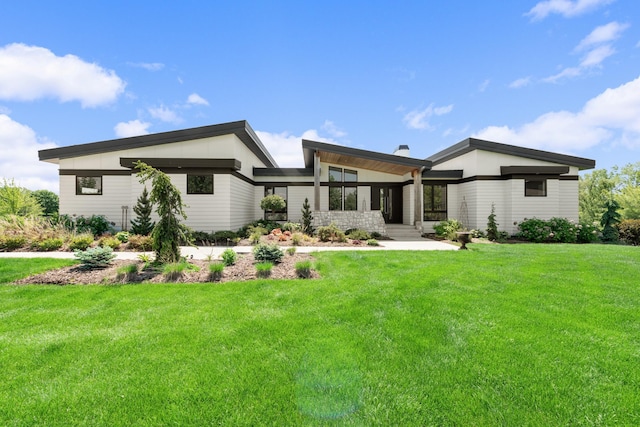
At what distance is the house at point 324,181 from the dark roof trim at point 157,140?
4 centimetres

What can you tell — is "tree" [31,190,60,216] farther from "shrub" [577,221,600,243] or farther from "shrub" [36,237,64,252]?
"shrub" [577,221,600,243]

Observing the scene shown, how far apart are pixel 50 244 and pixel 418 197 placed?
15.8 m

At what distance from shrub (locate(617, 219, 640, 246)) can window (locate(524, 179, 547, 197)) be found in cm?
382

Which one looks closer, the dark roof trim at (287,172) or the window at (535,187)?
the window at (535,187)

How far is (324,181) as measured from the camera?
1730cm

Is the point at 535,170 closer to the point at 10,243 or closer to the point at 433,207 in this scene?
the point at 433,207

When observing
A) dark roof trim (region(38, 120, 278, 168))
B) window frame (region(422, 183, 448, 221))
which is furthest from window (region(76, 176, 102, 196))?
window frame (region(422, 183, 448, 221))

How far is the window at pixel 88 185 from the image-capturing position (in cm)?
1395

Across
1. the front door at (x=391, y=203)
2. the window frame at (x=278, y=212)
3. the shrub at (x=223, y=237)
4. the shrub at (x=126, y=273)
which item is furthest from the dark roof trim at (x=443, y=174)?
the shrub at (x=126, y=273)

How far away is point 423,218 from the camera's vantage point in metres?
16.2

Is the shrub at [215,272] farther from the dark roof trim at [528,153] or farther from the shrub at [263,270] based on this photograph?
the dark roof trim at [528,153]

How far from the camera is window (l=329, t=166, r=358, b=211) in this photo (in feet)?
57.3

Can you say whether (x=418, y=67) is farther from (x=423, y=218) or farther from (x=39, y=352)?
(x=39, y=352)

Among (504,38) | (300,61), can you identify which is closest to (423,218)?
(504,38)
